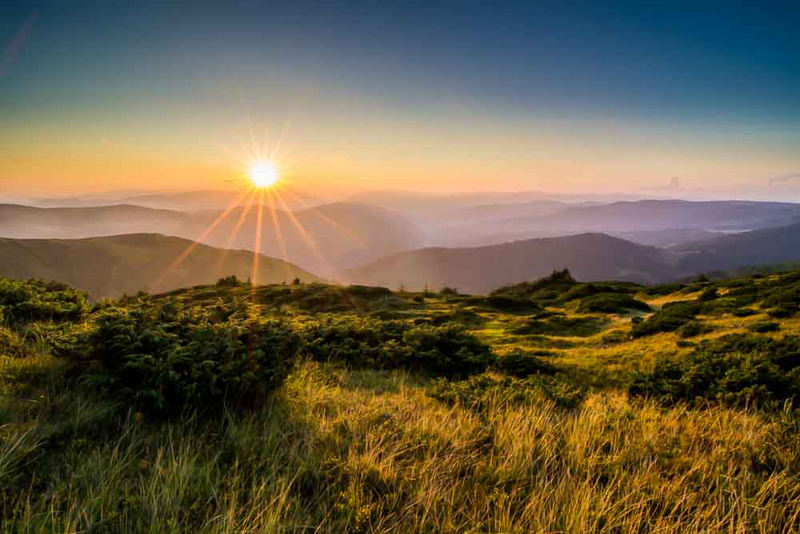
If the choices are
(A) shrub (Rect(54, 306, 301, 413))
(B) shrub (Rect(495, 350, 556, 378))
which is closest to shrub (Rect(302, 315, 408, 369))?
(B) shrub (Rect(495, 350, 556, 378))

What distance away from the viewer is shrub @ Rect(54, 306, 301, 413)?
4.73m

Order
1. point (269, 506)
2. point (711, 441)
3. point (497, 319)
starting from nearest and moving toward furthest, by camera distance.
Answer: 1. point (269, 506)
2. point (711, 441)
3. point (497, 319)

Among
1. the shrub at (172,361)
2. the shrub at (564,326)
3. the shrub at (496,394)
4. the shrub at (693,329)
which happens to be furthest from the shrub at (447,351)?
the shrub at (564,326)

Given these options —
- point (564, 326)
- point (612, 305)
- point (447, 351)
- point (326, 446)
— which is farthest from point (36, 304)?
point (612, 305)

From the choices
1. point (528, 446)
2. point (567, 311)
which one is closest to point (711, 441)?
point (528, 446)

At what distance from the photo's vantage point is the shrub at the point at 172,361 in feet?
15.5

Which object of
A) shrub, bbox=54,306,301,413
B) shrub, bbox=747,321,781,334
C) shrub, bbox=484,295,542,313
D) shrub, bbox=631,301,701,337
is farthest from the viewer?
shrub, bbox=484,295,542,313

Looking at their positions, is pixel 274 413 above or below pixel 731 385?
above

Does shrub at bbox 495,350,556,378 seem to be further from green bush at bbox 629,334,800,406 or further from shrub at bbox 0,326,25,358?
shrub at bbox 0,326,25,358

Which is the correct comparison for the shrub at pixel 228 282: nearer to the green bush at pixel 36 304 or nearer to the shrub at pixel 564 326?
the shrub at pixel 564 326

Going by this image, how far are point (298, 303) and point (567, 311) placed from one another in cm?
2713

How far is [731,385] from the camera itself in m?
8.47

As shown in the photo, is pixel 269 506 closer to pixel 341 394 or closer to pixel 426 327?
pixel 341 394

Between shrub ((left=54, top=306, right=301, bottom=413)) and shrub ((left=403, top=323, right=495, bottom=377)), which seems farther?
shrub ((left=403, top=323, right=495, bottom=377))
